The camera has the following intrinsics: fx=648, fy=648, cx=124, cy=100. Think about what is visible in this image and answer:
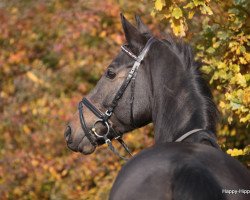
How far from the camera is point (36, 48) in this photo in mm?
11203

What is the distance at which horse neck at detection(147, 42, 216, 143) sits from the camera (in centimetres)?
456

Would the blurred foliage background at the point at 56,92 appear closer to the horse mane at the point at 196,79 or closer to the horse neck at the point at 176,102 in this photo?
the horse mane at the point at 196,79

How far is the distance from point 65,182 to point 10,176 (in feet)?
2.67

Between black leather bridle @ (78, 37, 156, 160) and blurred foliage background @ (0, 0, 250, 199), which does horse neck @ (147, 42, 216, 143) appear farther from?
blurred foliage background @ (0, 0, 250, 199)

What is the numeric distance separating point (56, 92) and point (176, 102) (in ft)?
18.7

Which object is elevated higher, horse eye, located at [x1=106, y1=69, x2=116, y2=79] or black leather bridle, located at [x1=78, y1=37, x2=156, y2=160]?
horse eye, located at [x1=106, y1=69, x2=116, y2=79]

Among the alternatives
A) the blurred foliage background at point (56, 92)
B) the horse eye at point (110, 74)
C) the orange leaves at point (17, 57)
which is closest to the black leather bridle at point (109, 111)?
the horse eye at point (110, 74)

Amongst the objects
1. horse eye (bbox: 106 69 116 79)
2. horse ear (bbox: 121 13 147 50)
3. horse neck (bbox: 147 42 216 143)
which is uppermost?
horse ear (bbox: 121 13 147 50)

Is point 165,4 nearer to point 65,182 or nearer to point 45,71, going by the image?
point 65,182

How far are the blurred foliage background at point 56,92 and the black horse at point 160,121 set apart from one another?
229 cm

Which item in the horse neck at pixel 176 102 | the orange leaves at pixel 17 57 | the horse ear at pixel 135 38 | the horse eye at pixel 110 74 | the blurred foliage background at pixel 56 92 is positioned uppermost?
the horse ear at pixel 135 38

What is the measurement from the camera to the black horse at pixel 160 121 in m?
3.66

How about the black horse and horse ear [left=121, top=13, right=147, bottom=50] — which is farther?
horse ear [left=121, top=13, right=147, bottom=50]

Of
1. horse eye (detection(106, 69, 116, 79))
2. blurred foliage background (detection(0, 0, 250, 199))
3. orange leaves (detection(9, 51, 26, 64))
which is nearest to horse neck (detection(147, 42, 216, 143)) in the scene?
horse eye (detection(106, 69, 116, 79))
